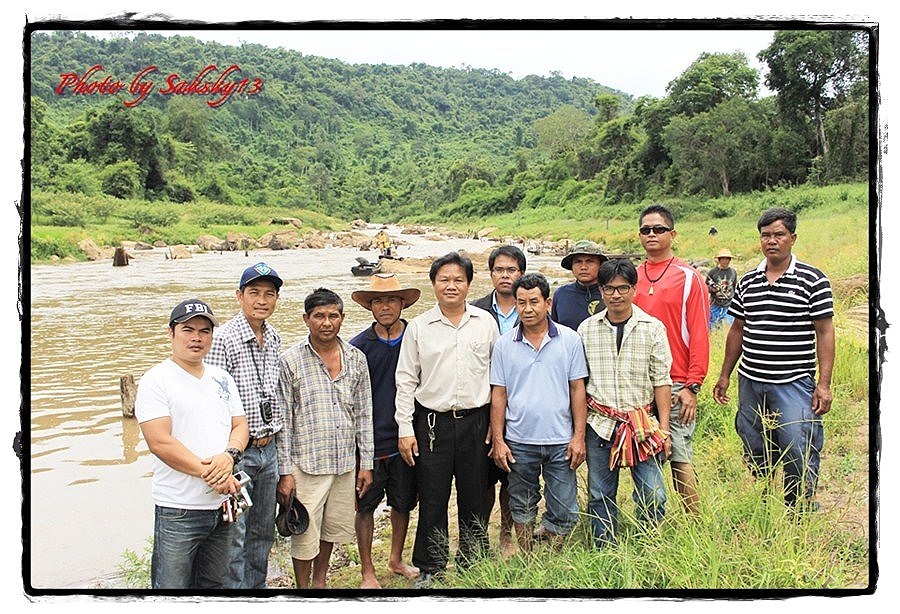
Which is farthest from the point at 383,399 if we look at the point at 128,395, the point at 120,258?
the point at 120,258

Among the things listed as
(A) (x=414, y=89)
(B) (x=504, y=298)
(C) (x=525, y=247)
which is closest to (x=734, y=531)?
(B) (x=504, y=298)

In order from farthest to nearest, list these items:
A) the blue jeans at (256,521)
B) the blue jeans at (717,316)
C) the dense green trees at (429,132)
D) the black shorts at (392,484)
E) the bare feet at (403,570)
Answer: the dense green trees at (429,132) < the blue jeans at (717,316) < the bare feet at (403,570) < the black shorts at (392,484) < the blue jeans at (256,521)

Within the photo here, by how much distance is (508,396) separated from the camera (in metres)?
3.40

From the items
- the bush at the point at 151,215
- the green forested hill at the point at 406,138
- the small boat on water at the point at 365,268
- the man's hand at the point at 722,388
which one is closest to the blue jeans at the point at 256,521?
the green forested hill at the point at 406,138

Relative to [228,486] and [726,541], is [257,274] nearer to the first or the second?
[228,486]

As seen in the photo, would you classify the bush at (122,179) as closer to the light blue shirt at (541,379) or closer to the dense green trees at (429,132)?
the dense green trees at (429,132)

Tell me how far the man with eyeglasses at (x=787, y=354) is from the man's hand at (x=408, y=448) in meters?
1.59

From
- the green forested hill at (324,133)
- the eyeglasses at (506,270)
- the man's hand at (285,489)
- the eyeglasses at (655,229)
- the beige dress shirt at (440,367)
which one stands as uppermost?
the green forested hill at (324,133)

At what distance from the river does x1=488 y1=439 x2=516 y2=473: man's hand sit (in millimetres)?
1995

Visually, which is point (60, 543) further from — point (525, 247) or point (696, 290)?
point (525, 247)

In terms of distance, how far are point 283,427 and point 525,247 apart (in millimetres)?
23328

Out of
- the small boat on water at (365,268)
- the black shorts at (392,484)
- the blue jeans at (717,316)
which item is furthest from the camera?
the small boat on water at (365,268)

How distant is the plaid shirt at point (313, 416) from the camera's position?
3.29 metres

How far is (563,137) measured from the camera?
3816 cm
